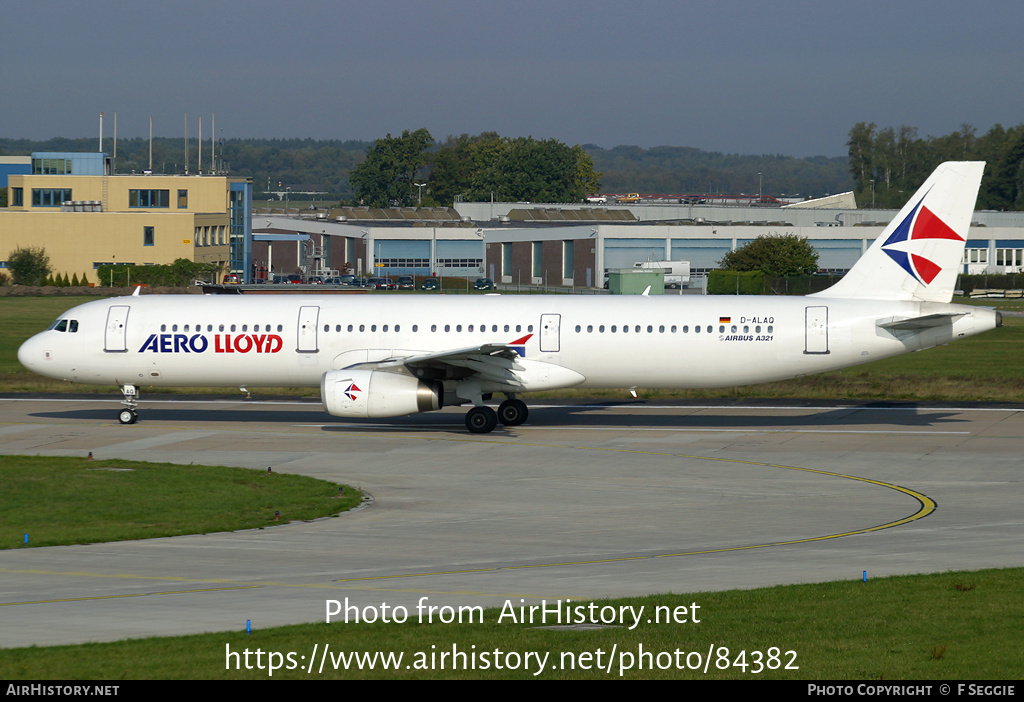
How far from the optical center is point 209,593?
55.8ft

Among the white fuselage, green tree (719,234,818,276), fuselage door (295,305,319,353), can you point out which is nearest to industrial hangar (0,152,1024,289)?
green tree (719,234,818,276)

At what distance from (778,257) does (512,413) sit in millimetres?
76067

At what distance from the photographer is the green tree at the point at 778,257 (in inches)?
4245

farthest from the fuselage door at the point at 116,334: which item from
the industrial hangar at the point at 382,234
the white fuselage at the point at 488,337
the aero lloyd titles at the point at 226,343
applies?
the industrial hangar at the point at 382,234

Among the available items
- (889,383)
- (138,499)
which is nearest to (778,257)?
(889,383)

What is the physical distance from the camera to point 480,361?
34344 millimetres

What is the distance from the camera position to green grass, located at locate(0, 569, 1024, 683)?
12.5 metres

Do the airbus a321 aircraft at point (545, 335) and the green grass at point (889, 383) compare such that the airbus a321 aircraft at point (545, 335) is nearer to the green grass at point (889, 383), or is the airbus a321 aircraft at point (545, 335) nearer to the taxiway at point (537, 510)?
the taxiway at point (537, 510)

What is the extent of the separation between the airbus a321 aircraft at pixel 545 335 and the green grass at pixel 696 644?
19.0 m


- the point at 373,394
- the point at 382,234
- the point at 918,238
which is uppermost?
the point at 382,234

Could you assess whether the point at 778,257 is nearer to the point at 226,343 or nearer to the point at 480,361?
the point at 480,361

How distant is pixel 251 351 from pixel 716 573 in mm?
20936
